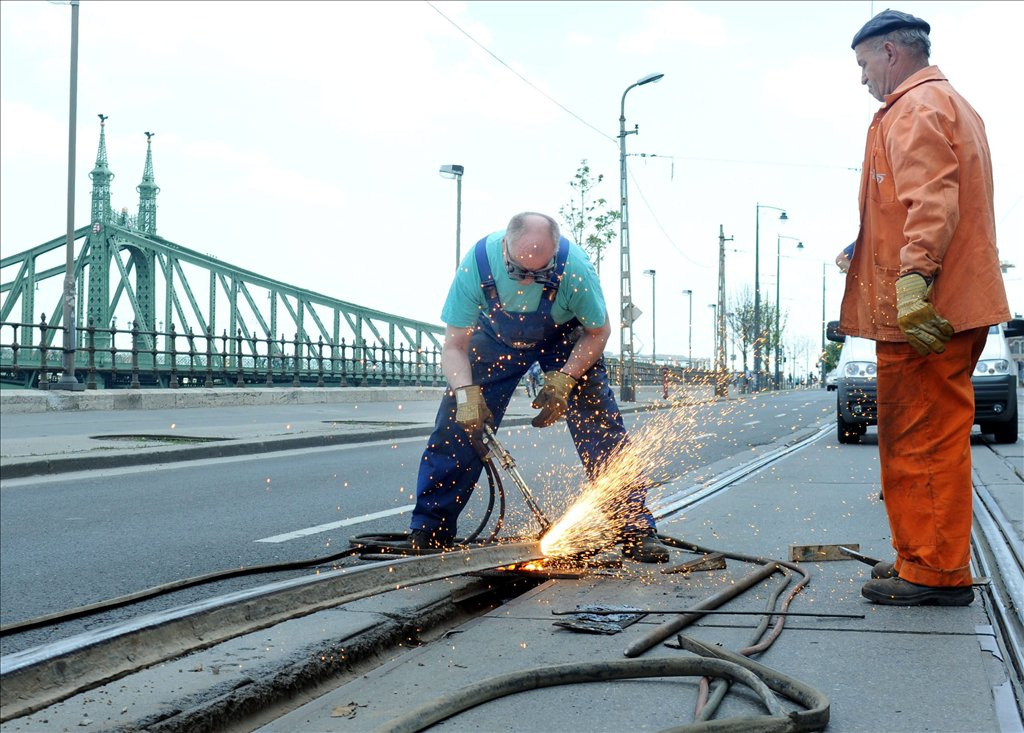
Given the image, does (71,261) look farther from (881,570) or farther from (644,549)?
(881,570)

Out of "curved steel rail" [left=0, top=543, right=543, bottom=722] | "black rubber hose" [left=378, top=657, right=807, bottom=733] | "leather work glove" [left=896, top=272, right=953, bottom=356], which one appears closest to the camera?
"curved steel rail" [left=0, top=543, right=543, bottom=722]

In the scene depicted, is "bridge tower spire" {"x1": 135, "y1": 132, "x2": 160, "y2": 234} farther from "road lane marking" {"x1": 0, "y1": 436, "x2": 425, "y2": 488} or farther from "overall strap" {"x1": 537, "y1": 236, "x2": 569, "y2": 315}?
"overall strap" {"x1": 537, "y1": 236, "x2": 569, "y2": 315}

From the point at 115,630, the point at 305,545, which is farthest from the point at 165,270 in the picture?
the point at 115,630

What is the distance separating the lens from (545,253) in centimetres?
428

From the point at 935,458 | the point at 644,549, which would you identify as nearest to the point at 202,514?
the point at 644,549

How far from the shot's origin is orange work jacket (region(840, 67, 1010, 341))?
347 centimetres

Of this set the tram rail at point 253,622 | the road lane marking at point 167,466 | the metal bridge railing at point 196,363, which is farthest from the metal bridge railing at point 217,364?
the tram rail at point 253,622

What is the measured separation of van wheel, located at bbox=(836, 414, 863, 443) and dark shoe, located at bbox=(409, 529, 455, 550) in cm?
874

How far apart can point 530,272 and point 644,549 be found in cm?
129

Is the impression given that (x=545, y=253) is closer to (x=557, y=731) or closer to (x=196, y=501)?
(x=557, y=731)

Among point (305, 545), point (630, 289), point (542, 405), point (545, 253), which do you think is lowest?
point (305, 545)

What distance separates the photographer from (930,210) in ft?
11.3

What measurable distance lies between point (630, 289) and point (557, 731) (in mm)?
27244

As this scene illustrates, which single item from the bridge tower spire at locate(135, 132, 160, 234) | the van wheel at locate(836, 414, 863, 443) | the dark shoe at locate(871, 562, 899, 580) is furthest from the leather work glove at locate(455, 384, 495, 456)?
the bridge tower spire at locate(135, 132, 160, 234)
